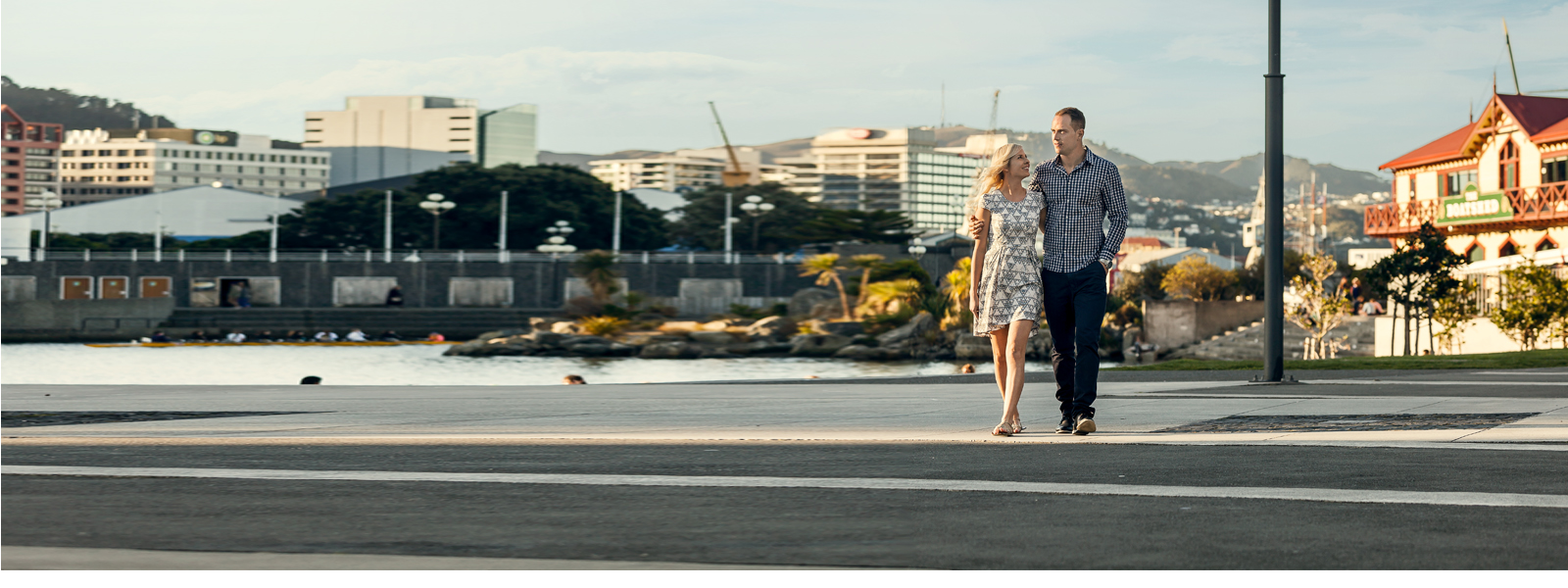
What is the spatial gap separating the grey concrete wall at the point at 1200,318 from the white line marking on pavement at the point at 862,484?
158 ft

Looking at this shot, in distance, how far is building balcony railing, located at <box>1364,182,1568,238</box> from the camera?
3994cm


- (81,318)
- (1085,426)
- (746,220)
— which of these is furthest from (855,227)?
(1085,426)

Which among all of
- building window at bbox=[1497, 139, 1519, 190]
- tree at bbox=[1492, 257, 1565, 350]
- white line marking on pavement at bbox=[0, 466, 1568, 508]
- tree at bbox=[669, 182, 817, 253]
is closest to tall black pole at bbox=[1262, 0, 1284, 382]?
white line marking on pavement at bbox=[0, 466, 1568, 508]

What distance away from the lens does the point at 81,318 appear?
73.4 meters

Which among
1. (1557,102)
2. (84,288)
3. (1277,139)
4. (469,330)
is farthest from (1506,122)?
(84,288)

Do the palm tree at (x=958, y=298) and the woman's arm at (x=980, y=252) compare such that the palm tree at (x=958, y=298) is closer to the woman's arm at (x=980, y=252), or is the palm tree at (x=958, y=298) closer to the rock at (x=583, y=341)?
the rock at (x=583, y=341)

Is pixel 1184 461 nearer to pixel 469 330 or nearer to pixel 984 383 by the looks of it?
pixel 984 383

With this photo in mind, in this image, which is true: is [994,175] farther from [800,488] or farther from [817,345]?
[817,345]

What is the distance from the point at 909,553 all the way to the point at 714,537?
2.03 ft

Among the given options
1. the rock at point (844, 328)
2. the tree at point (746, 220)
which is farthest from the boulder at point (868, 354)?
the tree at point (746, 220)

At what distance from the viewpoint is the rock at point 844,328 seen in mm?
66875

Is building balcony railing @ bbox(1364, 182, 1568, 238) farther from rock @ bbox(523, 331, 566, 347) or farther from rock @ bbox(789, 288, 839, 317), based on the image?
rock @ bbox(523, 331, 566, 347)

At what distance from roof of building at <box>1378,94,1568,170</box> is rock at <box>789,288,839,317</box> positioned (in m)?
33.3

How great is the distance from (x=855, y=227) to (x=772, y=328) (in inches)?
1396
